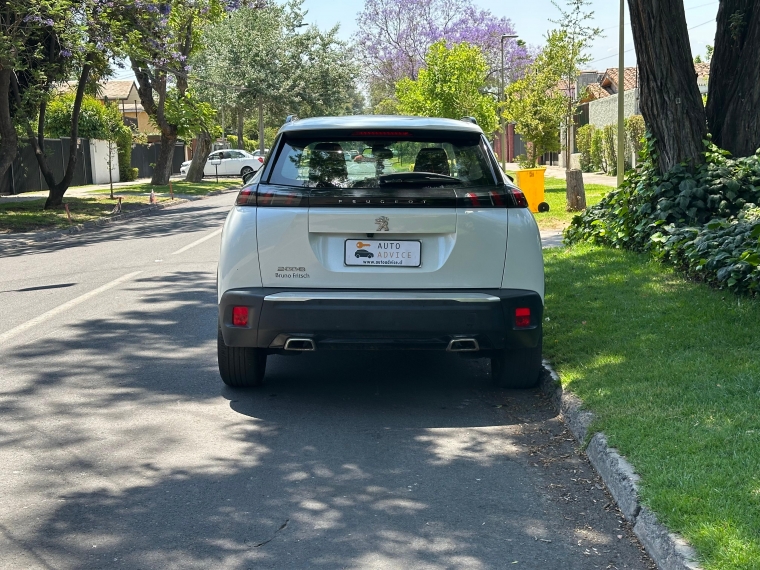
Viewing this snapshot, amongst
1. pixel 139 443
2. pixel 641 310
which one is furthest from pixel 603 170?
pixel 139 443

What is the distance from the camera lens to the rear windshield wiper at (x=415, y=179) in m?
5.78

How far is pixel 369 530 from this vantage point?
13.5 feet

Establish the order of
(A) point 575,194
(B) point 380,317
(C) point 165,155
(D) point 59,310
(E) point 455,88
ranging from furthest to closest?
(C) point 165,155 → (E) point 455,88 → (A) point 575,194 → (D) point 59,310 → (B) point 380,317

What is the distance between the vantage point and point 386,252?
568 centimetres

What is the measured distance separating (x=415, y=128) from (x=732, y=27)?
6.49 m

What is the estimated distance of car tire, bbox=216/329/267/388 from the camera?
6.24m

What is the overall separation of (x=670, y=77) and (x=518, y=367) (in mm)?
5970

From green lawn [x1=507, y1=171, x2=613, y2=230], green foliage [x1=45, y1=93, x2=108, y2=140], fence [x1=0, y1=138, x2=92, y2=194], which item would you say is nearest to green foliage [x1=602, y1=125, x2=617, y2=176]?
green lawn [x1=507, y1=171, x2=613, y2=230]

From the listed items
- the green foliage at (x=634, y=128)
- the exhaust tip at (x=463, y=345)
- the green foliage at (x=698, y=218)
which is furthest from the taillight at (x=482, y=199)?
the green foliage at (x=634, y=128)

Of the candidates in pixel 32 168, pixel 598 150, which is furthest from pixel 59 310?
pixel 598 150

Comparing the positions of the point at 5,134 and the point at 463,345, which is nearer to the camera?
A: the point at 463,345

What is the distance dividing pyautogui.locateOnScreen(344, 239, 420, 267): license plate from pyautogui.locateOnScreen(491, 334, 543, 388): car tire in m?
1.02

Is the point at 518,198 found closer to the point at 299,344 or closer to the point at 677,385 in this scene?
the point at 677,385

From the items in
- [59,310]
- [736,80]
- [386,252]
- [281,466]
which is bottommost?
[281,466]
